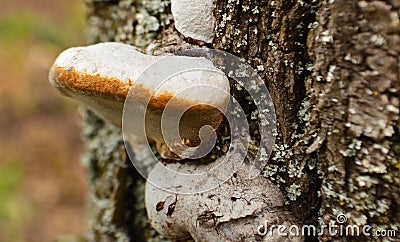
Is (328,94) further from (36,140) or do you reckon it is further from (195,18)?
(36,140)

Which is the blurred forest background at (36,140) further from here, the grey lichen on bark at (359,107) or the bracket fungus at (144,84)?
the grey lichen on bark at (359,107)

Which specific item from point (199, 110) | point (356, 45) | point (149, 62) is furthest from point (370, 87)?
point (149, 62)

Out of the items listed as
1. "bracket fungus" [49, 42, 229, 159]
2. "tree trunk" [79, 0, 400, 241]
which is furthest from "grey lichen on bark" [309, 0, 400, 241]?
"bracket fungus" [49, 42, 229, 159]

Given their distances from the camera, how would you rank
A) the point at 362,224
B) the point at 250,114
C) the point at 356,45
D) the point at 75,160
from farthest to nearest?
the point at 75,160, the point at 250,114, the point at 362,224, the point at 356,45

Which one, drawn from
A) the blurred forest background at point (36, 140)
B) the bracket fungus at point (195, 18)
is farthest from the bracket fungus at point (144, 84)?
the blurred forest background at point (36, 140)

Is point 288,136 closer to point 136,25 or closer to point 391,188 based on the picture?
point 391,188

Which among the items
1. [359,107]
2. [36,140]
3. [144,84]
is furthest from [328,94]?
[36,140]

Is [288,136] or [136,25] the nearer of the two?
[288,136]

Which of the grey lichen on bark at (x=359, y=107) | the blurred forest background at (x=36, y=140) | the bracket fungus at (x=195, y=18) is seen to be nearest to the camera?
the grey lichen on bark at (x=359, y=107)

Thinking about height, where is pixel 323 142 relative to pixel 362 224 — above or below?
above
